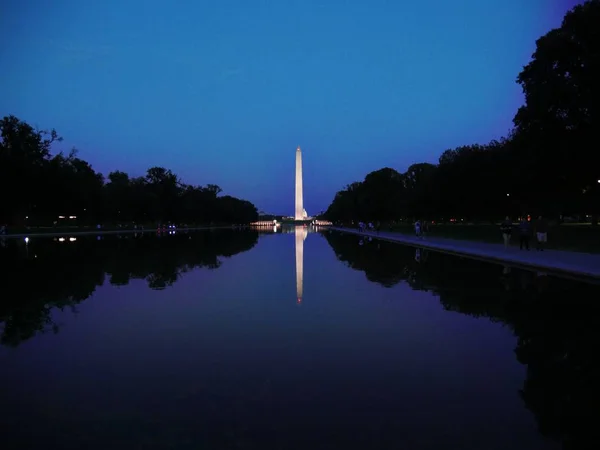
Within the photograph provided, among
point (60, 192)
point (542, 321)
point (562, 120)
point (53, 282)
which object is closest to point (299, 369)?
point (542, 321)

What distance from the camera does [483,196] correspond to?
59.3 meters

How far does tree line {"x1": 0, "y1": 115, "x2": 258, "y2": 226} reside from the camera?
71.6 m

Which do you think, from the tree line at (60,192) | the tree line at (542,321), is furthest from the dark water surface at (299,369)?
the tree line at (60,192)

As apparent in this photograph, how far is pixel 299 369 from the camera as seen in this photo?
273 inches

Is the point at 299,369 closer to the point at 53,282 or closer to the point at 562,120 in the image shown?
the point at 53,282

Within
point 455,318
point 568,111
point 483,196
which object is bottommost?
point 455,318

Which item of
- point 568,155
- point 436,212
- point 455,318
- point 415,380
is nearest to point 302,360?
point 415,380

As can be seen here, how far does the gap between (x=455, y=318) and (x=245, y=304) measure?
15.6 ft

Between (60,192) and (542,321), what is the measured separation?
78.5m

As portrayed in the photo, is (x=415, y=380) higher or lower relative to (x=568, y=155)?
lower

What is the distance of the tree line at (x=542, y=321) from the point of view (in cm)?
547

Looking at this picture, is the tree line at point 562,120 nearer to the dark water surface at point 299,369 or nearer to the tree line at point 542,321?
the tree line at point 542,321

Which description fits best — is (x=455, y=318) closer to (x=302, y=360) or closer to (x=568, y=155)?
(x=302, y=360)

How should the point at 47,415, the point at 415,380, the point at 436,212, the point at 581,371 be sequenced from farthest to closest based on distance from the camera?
the point at 436,212 < the point at 581,371 < the point at 415,380 < the point at 47,415
